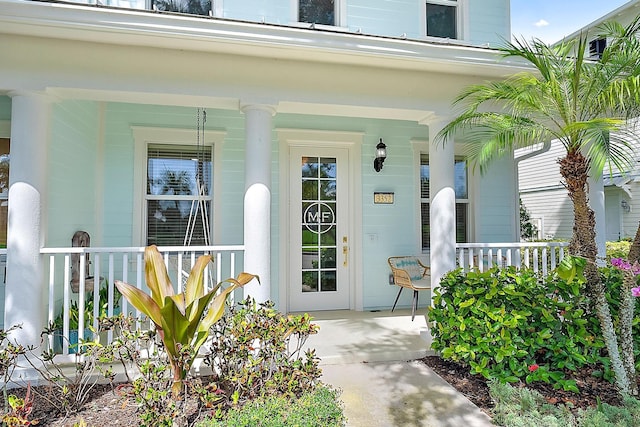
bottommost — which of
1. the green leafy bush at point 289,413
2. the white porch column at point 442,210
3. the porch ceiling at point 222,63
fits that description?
the green leafy bush at point 289,413

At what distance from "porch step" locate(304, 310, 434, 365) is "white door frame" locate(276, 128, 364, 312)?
480 mm

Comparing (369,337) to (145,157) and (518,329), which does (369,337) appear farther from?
(145,157)

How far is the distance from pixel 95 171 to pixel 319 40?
3321 mm

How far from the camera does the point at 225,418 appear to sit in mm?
2463

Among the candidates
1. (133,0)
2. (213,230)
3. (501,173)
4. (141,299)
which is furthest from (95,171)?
(501,173)

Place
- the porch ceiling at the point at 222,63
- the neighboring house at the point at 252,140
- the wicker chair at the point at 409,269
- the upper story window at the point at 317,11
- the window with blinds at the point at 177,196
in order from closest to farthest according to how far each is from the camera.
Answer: the porch ceiling at the point at 222,63 → the neighboring house at the point at 252,140 → the window with blinds at the point at 177,196 → the upper story window at the point at 317,11 → the wicker chair at the point at 409,269

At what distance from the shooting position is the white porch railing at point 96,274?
10.7 feet

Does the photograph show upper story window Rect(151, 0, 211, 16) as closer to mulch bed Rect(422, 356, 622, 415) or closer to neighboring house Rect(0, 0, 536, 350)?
neighboring house Rect(0, 0, 536, 350)

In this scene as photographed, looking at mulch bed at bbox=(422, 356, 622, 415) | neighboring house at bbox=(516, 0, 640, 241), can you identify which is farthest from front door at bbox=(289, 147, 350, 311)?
neighboring house at bbox=(516, 0, 640, 241)

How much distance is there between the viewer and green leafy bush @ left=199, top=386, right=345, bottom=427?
2.15 m

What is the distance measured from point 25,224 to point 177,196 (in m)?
2.00

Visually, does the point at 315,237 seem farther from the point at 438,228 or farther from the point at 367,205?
the point at 438,228

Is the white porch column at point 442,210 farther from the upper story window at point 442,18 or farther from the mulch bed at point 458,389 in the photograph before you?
the upper story window at point 442,18

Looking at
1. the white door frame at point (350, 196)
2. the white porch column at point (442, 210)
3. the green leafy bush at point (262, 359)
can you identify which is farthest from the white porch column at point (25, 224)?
the white porch column at point (442, 210)
